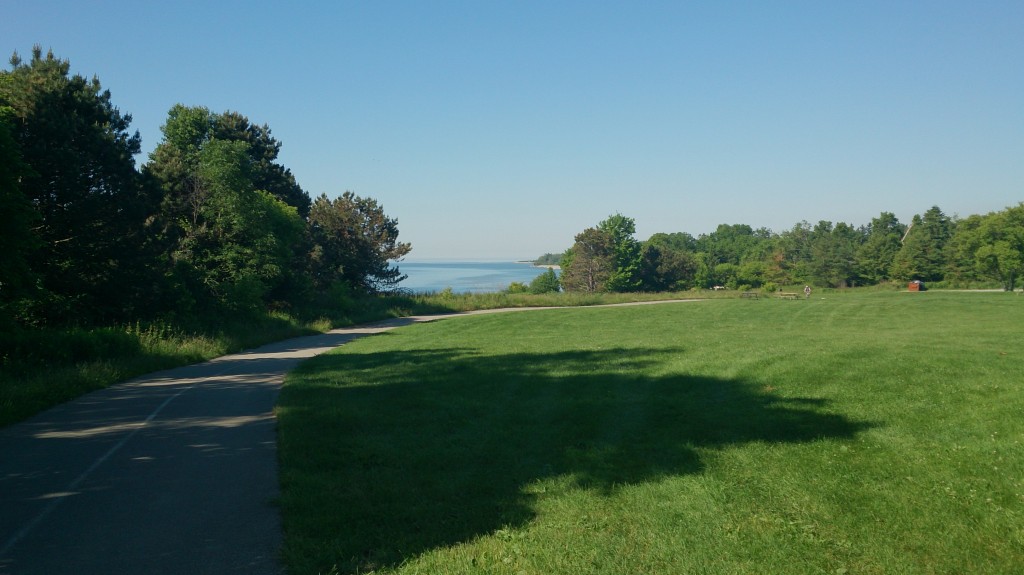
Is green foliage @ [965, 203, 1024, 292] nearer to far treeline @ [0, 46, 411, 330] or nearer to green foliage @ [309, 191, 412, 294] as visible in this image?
green foliage @ [309, 191, 412, 294]

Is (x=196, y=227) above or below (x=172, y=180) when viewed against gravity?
below

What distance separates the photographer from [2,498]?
6699 millimetres

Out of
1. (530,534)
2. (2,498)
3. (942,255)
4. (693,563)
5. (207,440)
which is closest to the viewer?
(693,563)

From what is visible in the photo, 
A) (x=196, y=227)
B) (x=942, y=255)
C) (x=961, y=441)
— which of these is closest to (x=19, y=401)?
(x=961, y=441)

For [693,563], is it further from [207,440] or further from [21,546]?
[207,440]

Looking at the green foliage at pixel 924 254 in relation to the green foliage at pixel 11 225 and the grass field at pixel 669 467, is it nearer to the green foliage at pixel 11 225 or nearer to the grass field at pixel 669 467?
the grass field at pixel 669 467

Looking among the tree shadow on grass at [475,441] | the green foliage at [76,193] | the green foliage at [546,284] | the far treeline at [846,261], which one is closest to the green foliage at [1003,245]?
the far treeline at [846,261]

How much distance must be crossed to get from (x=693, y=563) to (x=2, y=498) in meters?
7.03

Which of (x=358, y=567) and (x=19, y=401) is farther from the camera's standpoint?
(x=19, y=401)

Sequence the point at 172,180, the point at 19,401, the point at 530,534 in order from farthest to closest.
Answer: the point at 172,180 < the point at 19,401 < the point at 530,534

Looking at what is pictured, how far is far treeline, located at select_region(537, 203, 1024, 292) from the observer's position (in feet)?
234

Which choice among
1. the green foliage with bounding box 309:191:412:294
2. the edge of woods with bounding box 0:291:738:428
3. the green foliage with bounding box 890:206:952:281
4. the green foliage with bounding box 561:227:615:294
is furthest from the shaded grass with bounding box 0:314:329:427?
the green foliage with bounding box 890:206:952:281

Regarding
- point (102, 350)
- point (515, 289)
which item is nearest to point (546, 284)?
point (515, 289)

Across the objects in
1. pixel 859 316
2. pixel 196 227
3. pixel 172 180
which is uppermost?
pixel 172 180
